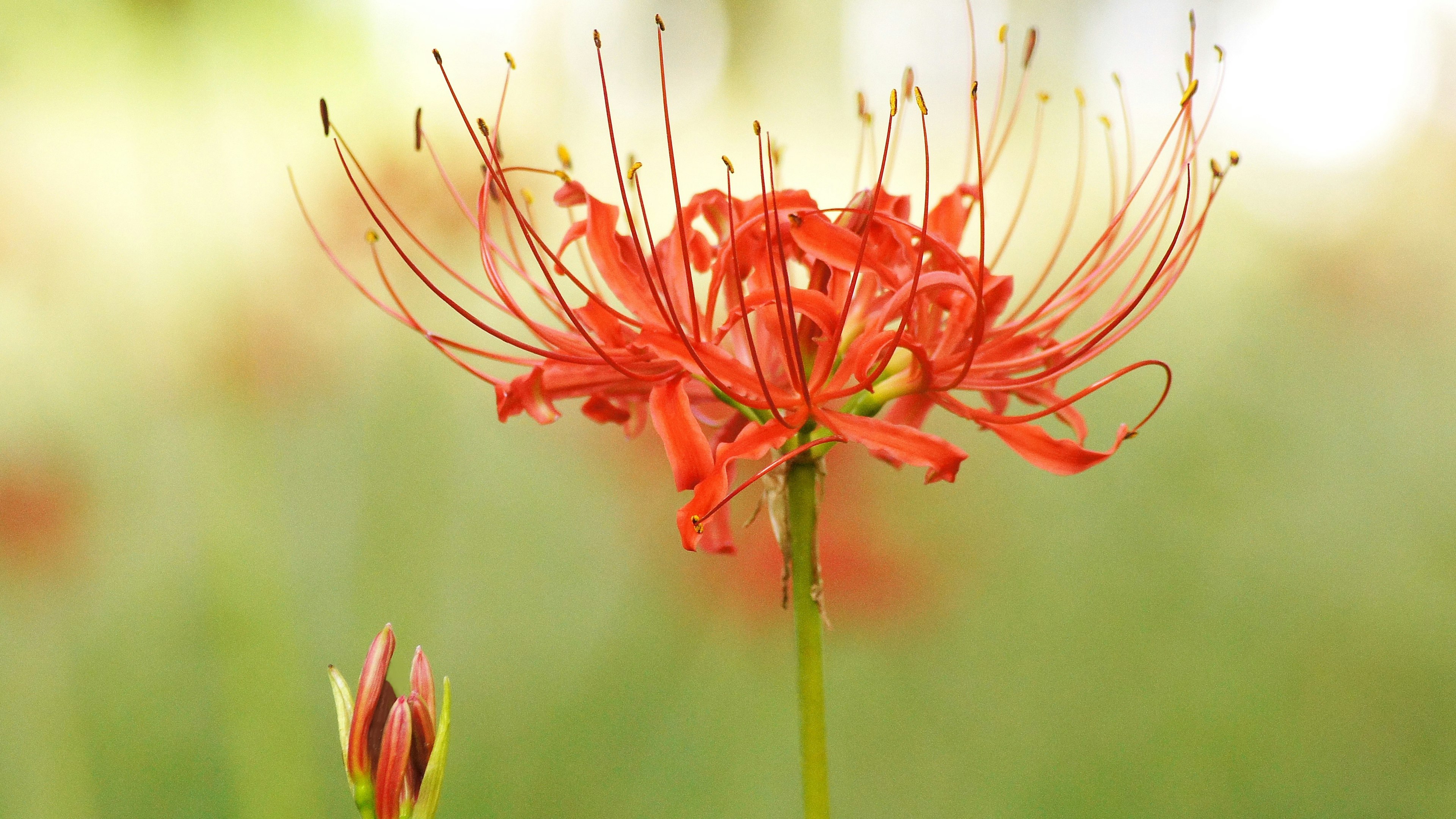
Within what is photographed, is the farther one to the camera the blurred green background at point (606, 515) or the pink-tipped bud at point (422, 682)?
the blurred green background at point (606, 515)

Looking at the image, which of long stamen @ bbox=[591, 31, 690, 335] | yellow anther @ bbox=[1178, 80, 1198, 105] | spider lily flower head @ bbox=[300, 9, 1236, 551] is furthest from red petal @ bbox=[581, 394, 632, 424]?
yellow anther @ bbox=[1178, 80, 1198, 105]

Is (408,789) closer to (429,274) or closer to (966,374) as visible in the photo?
(966,374)

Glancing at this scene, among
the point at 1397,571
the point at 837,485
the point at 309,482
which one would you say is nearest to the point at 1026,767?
the point at 837,485

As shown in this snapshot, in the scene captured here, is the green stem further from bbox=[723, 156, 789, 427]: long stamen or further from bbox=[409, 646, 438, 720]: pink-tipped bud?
bbox=[409, 646, 438, 720]: pink-tipped bud

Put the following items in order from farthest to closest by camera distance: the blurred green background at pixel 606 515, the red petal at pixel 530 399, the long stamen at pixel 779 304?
→ the blurred green background at pixel 606 515 → the red petal at pixel 530 399 → the long stamen at pixel 779 304

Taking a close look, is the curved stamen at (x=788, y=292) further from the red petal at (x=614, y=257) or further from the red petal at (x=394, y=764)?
the red petal at (x=394, y=764)

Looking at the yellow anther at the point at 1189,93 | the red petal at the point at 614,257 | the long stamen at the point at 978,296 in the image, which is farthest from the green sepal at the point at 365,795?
the yellow anther at the point at 1189,93

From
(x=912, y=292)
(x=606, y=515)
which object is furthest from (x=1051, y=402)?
(x=606, y=515)

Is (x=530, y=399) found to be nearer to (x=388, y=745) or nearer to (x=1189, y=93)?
(x=388, y=745)
